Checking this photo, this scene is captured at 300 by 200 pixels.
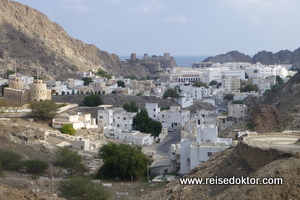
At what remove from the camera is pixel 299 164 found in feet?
44.8

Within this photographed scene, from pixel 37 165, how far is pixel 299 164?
1410cm

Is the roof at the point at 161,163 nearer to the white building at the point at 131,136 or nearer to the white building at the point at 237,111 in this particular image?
the white building at the point at 131,136

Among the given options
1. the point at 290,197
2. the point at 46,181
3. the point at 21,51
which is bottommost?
the point at 46,181

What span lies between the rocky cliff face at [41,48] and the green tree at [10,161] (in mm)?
45186

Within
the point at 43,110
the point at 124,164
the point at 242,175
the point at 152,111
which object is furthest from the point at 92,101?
the point at 242,175

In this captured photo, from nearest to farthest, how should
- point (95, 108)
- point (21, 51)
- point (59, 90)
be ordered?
point (95, 108) → point (59, 90) → point (21, 51)

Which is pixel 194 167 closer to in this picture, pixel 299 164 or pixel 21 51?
pixel 299 164

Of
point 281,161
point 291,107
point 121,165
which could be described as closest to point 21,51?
point 291,107

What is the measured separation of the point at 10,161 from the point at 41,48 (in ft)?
191

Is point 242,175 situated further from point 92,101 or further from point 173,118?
point 92,101

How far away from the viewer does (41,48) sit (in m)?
80.3

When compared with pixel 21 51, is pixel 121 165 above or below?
below

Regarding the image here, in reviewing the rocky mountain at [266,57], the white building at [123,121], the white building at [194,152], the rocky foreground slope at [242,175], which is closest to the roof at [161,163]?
the white building at [194,152]

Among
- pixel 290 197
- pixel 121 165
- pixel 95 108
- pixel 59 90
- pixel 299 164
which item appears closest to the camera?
pixel 290 197
